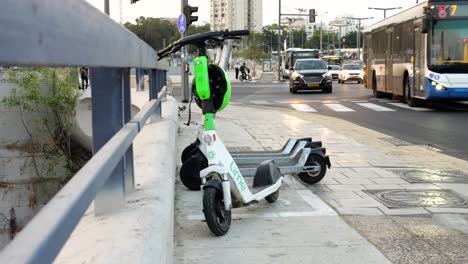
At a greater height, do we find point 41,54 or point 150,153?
point 41,54

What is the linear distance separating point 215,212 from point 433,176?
386cm

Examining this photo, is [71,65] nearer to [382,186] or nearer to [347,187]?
[347,187]

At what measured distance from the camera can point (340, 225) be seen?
5.04 metres

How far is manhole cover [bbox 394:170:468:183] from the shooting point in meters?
7.12

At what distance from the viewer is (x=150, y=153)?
14.0ft

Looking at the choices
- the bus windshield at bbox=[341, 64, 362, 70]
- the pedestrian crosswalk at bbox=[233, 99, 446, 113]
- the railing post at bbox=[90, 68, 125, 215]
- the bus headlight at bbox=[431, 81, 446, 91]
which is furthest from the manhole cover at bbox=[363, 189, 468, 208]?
the bus windshield at bbox=[341, 64, 362, 70]

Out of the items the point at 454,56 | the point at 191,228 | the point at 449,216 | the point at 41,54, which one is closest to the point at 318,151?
the point at 449,216

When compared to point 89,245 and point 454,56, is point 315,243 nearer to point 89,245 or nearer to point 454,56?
point 89,245

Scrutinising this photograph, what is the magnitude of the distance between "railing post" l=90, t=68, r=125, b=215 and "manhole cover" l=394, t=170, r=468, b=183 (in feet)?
16.5

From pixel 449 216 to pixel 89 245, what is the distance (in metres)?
4.06

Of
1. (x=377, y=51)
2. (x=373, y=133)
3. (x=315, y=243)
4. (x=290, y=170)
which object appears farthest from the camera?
(x=377, y=51)

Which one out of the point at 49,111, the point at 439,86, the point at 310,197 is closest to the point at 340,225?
the point at 310,197

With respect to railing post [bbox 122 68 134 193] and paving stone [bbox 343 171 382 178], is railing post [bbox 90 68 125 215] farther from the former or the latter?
paving stone [bbox 343 171 382 178]

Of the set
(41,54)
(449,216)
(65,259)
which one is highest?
(41,54)
